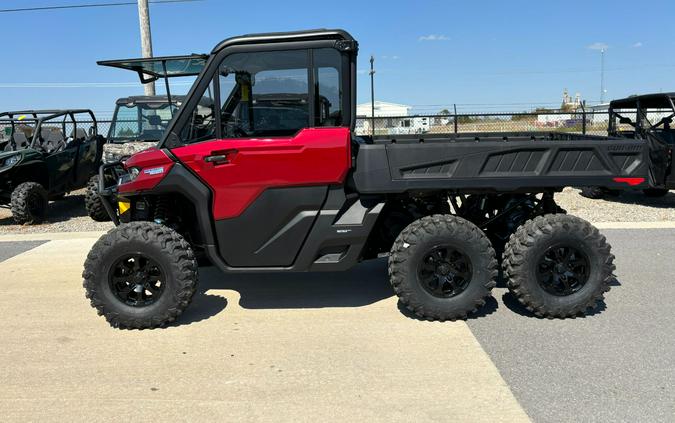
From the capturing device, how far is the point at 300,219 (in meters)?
4.07

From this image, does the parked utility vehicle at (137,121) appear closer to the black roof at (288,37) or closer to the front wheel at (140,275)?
the front wheel at (140,275)

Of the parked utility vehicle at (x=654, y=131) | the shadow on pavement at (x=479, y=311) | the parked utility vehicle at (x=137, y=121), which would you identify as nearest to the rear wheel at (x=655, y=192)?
the parked utility vehicle at (x=654, y=131)

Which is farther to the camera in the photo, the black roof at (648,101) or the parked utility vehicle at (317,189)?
the black roof at (648,101)

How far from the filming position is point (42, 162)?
9578 mm

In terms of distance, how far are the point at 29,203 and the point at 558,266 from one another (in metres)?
8.68

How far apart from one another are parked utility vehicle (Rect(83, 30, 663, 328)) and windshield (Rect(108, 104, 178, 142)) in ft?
19.0

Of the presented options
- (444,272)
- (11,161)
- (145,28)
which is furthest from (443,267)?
(145,28)

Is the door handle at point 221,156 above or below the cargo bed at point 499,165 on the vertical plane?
above

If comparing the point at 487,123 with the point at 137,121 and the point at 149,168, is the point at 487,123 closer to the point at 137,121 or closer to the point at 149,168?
the point at 137,121

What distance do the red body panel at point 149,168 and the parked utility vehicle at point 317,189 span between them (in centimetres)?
1

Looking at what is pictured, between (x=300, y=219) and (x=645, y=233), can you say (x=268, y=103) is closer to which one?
(x=300, y=219)

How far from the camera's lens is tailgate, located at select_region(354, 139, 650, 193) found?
404cm

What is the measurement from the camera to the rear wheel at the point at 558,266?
4.07m

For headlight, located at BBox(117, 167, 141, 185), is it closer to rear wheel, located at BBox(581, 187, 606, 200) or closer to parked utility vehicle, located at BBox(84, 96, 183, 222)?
parked utility vehicle, located at BBox(84, 96, 183, 222)
